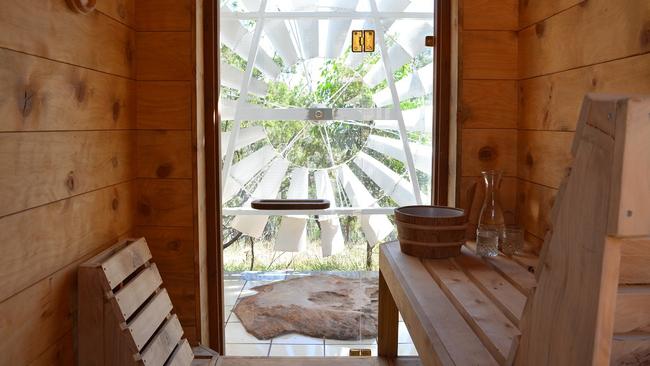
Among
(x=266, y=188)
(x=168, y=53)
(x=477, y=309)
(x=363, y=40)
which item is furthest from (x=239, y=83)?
(x=477, y=309)

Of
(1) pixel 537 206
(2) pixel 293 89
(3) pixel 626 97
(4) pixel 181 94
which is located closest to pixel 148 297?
(4) pixel 181 94

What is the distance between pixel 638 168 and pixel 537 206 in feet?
5.17

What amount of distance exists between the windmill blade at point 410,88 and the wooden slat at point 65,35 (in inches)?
72.7

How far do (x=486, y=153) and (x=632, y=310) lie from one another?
163cm

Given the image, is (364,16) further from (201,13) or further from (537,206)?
(537,206)

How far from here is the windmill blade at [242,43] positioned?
3.55 m

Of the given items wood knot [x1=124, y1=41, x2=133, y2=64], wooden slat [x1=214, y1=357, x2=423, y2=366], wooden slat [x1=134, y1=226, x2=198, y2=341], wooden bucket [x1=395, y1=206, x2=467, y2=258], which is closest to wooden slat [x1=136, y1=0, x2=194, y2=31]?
wood knot [x1=124, y1=41, x2=133, y2=64]

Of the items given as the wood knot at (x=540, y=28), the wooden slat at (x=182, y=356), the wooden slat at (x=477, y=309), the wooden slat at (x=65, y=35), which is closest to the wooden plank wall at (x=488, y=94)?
the wood knot at (x=540, y=28)

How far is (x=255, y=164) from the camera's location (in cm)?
371

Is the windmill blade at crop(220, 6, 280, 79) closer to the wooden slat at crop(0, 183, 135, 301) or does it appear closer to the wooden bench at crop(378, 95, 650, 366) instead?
the wooden slat at crop(0, 183, 135, 301)

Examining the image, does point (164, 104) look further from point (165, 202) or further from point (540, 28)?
point (540, 28)

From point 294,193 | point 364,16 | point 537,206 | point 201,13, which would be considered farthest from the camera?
point 294,193

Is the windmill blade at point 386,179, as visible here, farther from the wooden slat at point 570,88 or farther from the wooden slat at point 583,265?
the wooden slat at point 583,265

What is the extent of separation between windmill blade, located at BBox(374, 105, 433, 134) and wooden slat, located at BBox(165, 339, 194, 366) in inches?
78.7
